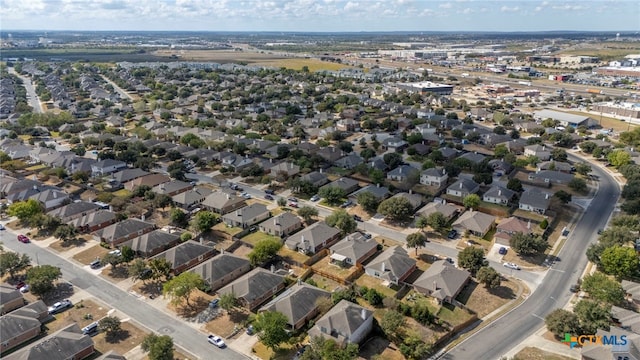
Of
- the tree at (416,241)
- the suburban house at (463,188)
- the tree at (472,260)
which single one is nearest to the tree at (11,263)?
the tree at (416,241)

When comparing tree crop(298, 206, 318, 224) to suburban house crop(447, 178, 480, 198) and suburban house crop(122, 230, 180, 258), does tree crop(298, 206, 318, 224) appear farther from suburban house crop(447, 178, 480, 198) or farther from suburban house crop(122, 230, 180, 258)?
suburban house crop(447, 178, 480, 198)

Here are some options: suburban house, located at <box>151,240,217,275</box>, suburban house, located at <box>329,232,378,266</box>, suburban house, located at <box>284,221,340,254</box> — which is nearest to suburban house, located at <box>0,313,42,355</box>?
suburban house, located at <box>151,240,217,275</box>

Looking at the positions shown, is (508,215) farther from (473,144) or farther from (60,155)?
(60,155)

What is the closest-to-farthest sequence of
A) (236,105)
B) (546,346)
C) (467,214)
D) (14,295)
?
1. (546,346)
2. (14,295)
3. (467,214)
4. (236,105)

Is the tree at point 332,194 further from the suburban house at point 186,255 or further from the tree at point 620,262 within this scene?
the tree at point 620,262

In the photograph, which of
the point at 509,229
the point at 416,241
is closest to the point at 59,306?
the point at 416,241

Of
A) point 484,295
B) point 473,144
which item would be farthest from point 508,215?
point 473,144

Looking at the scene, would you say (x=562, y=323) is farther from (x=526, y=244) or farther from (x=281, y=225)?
(x=281, y=225)
